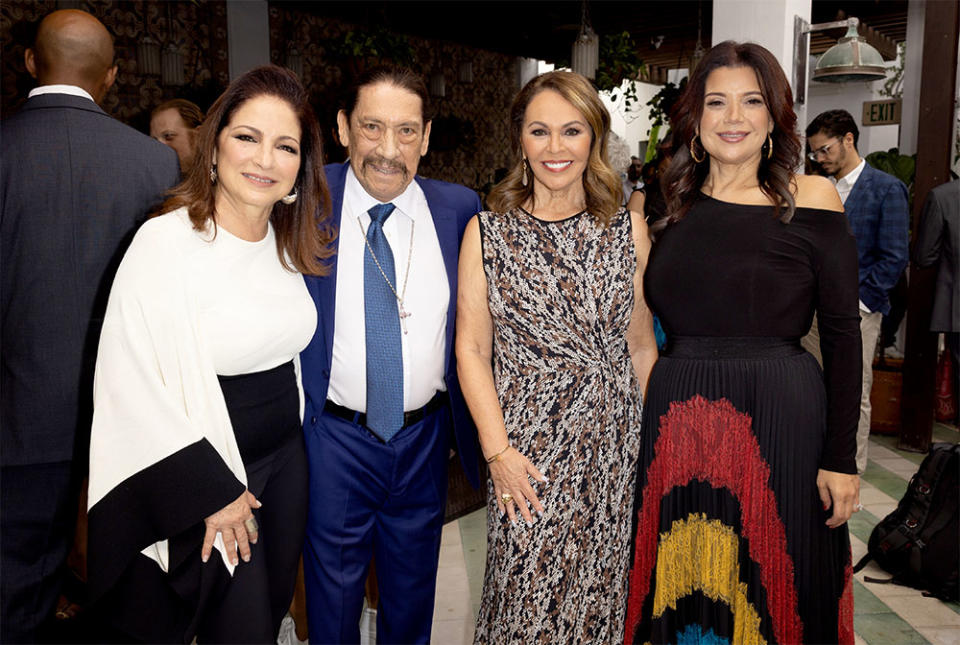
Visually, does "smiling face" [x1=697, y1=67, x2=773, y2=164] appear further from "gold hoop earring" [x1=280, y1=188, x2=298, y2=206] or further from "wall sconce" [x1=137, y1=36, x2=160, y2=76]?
"wall sconce" [x1=137, y1=36, x2=160, y2=76]

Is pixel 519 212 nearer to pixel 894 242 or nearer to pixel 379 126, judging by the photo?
pixel 379 126

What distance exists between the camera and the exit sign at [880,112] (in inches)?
339

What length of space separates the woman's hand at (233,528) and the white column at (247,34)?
588 cm

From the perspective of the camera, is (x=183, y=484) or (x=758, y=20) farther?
(x=758, y=20)

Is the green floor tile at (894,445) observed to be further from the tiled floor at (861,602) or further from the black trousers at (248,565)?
the black trousers at (248,565)

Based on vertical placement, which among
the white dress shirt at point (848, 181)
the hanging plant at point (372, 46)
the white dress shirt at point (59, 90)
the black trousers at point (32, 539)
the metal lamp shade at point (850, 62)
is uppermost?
the hanging plant at point (372, 46)

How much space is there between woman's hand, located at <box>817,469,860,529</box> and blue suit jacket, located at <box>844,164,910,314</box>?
9.47ft

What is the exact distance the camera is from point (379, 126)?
211 cm

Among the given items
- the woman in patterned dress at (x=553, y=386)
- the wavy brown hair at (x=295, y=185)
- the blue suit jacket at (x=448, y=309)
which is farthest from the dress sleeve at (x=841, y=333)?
the wavy brown hair at (x=295, y=185)

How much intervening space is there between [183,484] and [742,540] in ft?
4.56

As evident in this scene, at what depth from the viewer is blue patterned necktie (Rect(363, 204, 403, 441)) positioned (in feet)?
6.66

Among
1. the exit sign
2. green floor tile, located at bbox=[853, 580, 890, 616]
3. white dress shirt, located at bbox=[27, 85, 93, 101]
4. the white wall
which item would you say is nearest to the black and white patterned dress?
white dress shirt, located at bbox=[27, 85, 93, 101]

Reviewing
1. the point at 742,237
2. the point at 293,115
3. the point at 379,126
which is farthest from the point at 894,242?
the point at 293,115

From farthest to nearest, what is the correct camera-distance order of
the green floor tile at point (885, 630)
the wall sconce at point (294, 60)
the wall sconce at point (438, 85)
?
the wall sconce at point (438, 85)
the wall sconce at point (294, 60)
the green floor tile at point (885, 630)
